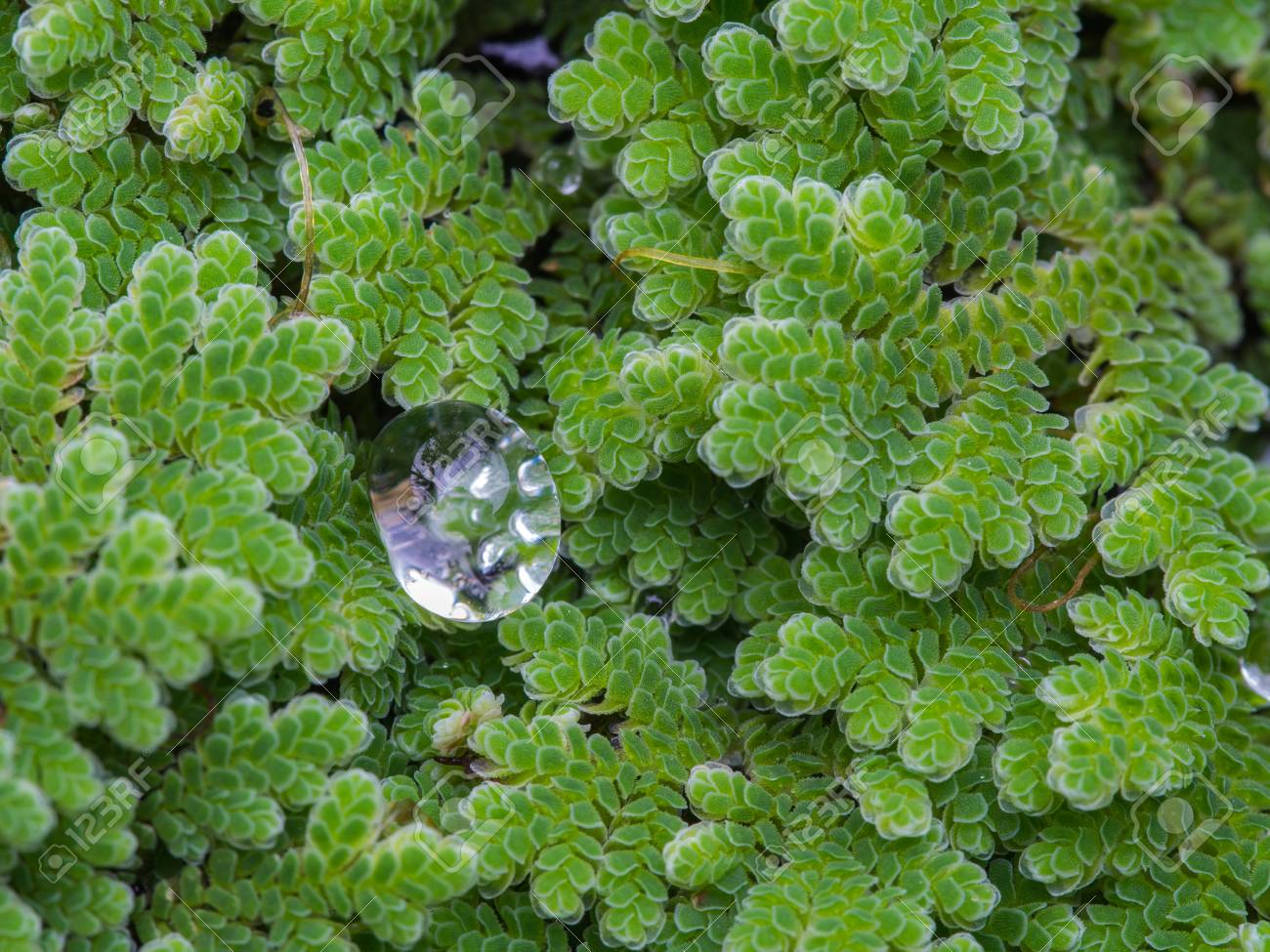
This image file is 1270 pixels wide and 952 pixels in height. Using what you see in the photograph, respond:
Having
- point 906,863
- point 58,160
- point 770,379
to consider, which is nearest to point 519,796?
point 906,863

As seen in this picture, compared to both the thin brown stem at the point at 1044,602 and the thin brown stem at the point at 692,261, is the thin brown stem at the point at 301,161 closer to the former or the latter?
the thin brown stem at the point at 692,261

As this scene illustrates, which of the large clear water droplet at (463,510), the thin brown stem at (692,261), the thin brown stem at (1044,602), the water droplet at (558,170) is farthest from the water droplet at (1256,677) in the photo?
the water droplet at (558,170)

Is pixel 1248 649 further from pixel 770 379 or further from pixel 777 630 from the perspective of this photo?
pixel 770 379

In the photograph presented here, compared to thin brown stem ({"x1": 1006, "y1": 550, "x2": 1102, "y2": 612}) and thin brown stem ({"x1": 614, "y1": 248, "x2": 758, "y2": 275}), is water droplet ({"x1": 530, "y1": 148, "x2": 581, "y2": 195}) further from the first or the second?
thin brown stem ({"x1": 1006, "y1": 550, "x2": 1102, "y2": 612})

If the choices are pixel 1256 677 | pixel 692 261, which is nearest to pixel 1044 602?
pixel 1256 677

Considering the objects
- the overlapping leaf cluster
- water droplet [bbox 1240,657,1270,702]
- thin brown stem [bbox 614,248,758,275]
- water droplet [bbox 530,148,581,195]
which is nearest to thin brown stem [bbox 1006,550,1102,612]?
the overlapping leaf cluster
